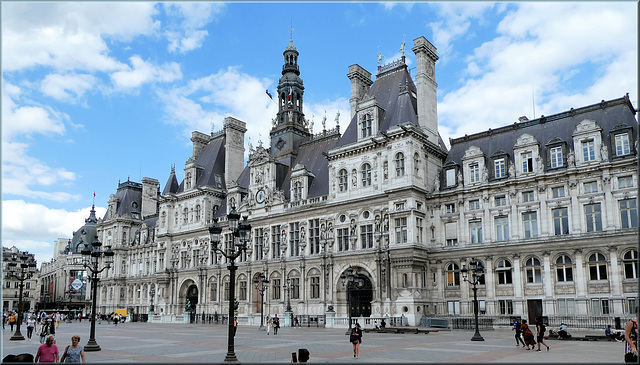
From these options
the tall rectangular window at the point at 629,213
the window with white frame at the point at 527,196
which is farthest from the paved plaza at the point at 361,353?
the window with white frame at the point at 527,196

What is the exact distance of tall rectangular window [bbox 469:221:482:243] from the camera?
46.2m

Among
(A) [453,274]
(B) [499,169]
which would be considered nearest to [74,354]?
(A) [453,274]

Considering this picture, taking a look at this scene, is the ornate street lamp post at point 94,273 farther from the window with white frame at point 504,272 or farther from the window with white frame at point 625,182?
the window with white frame at point 625,182

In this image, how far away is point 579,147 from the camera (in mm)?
41469

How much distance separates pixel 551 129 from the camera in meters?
45.0

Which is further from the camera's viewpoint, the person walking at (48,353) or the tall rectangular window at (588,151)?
the tall rectangular window at (588,151)

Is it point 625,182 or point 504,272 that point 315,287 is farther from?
point 625,182

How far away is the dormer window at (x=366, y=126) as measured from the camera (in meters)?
52.9

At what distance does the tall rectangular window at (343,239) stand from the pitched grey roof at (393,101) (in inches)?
353

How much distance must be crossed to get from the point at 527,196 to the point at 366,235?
49.4ft

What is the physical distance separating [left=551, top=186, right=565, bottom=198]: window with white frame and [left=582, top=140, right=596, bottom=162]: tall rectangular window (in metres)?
2.85

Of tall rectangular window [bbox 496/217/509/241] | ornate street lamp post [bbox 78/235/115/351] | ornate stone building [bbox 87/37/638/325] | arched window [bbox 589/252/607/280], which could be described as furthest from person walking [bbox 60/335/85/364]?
tall rectangular window [bbox 496/217/509/241]

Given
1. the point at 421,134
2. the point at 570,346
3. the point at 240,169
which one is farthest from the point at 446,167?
the point at 240,169

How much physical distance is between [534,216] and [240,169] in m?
43.5
